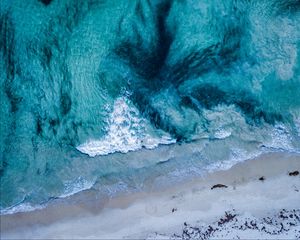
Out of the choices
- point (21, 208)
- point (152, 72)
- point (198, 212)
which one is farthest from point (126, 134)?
point (21, 208)

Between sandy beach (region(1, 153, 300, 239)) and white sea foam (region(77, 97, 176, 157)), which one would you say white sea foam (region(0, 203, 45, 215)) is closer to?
sandy beach (region(1, 153, 300, 239))

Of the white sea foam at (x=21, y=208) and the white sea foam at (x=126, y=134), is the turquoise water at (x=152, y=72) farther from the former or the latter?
the white sea foam at (x=21, y=208)

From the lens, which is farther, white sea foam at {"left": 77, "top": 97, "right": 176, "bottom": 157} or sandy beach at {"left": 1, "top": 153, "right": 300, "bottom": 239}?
sandy beach at {"left": 1, "top": 153, "right": 300, "bottom": 239}

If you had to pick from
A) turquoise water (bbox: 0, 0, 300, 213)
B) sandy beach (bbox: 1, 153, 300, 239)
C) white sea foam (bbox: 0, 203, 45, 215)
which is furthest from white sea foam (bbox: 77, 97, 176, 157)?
white sea foam (bbox: 0, 203, 45, 215)

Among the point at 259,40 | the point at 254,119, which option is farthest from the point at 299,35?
the point at 254,119

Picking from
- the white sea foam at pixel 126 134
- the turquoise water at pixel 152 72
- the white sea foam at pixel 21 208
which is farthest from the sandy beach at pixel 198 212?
the white sea foam at pixel 126 134

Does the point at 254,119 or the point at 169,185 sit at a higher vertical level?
the point at 254,119

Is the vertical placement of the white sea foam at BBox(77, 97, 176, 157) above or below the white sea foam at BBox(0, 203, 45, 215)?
above

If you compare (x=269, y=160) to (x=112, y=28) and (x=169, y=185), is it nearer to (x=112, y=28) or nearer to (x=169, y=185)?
(x=169, y=185)
